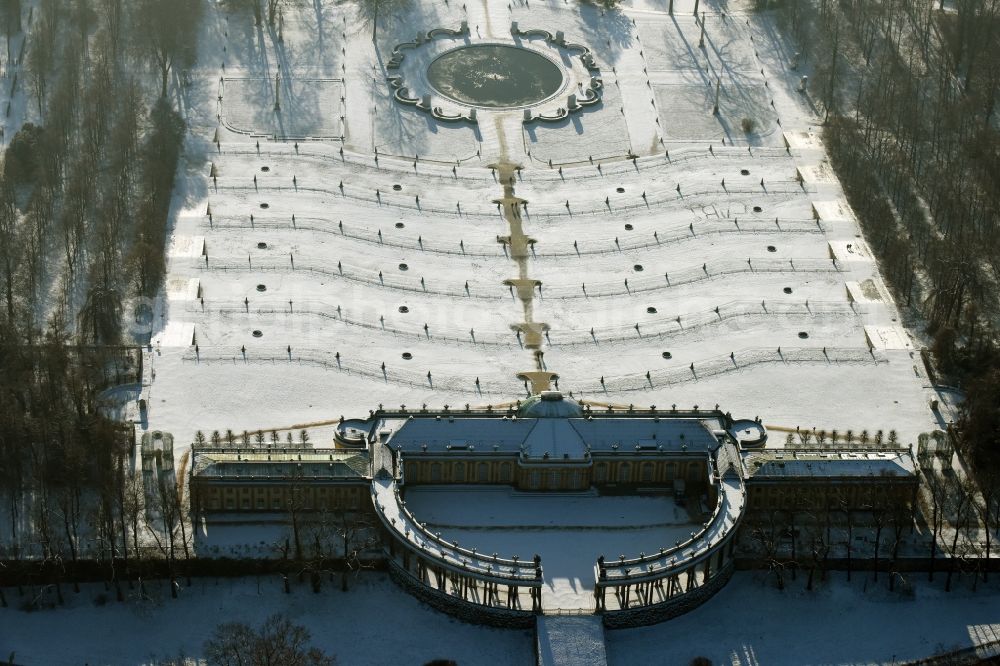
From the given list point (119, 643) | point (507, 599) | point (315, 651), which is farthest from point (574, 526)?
point (119, 643)

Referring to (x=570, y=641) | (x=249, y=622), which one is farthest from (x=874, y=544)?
(x=249, y=622)

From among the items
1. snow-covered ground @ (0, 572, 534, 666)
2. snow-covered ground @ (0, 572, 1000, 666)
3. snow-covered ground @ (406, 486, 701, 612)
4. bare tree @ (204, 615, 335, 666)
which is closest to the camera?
bare tree @ (204, 615, 335, 666)

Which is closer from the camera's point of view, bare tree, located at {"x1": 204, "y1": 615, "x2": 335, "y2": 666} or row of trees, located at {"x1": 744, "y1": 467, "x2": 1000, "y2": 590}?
bare tree, located at {"x1": 204, "y1": 615, "x2": 335, "y2": 666}

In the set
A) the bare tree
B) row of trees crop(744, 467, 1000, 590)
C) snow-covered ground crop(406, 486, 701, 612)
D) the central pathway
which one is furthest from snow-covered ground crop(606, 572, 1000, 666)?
the bare tree

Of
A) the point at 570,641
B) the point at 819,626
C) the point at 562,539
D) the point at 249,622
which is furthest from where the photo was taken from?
the point at 562,539

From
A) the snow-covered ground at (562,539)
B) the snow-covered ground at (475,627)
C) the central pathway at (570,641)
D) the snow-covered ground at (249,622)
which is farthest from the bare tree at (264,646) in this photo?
the central pathway at (570,641)

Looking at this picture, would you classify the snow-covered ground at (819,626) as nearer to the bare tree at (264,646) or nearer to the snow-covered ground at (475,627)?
the snow-covered ground at (475,627)

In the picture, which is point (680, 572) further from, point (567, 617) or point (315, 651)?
point (315, 651)

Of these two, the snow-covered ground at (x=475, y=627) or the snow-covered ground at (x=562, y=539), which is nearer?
the snow-covered ground at (x=475, y=627)

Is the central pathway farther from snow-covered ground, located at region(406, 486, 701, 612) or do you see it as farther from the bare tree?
the bare tree

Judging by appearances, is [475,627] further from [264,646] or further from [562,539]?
[264,646]

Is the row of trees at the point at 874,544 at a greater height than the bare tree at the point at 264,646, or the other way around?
the row of trees at the point at 874,544
